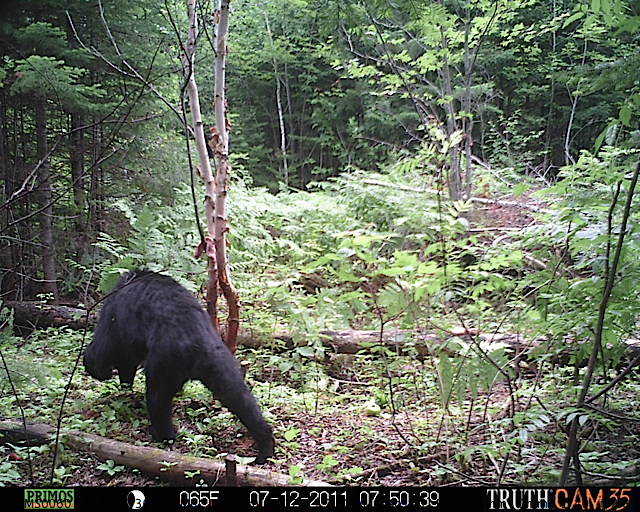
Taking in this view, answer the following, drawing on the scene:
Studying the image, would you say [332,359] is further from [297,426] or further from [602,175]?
[602,175]

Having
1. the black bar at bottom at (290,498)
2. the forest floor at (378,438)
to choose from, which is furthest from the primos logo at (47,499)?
the forest floor at (378,438)

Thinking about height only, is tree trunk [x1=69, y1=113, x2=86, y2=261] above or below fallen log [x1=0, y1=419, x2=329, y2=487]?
above

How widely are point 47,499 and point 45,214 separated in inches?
60.8

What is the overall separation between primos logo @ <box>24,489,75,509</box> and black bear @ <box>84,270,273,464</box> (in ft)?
1.35

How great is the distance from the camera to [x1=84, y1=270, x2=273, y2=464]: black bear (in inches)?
77.0

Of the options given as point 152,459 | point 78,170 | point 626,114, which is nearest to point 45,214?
point 78,170

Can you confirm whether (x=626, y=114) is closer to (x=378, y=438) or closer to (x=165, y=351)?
(x=378, y=438)

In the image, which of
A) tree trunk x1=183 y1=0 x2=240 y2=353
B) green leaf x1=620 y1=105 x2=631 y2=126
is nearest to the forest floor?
tree trunk x1=183 y1=0 x2=240 y2=353

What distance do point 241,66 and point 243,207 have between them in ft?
3.91

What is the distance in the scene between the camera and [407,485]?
1.72 meters

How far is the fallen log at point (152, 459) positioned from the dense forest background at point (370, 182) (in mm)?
592

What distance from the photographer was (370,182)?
3.66 m

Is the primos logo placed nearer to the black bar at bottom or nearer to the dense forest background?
the black bar at bottom

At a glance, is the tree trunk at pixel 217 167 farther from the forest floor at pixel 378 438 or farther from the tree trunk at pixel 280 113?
the tree trunk at pixel 280 113
